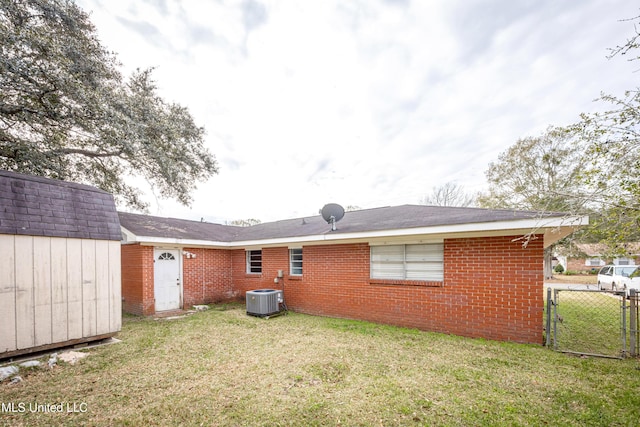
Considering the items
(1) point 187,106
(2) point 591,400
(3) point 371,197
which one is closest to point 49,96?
(1) point 187,106

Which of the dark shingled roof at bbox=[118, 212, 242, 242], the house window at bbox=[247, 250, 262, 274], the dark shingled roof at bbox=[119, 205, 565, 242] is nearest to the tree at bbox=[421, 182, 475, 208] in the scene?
the dark shingled roof at bbox=[119, 205, 565, 242]

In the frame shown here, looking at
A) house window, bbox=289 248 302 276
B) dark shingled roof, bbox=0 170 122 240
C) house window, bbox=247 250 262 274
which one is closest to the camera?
dark shingled roof, bbox=0 170 122 240

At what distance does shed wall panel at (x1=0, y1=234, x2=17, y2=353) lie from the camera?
14.9ft

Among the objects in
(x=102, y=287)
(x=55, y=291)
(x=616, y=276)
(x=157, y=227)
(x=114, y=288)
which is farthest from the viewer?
(x=616, y=276)

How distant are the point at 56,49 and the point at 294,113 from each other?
23.5 feet

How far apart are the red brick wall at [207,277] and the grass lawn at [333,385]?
4295 mm

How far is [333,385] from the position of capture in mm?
3867

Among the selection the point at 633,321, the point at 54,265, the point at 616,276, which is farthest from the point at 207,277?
the point at 616,276

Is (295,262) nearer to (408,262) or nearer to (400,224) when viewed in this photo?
(408,262)

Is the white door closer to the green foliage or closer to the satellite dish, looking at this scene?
the satellite dish

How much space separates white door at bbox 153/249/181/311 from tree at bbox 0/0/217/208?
8.06 ft

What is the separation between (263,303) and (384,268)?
3.99 meters

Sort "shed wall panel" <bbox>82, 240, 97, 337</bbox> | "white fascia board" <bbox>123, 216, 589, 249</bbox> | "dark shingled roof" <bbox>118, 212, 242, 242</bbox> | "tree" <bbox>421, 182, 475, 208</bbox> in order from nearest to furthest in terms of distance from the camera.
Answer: "white fascia board" <bbox>123, 216, 589, 249</bbox> → "shed wall panel" <bbox>82, 240, 97, 337</bbox> → "dark shingled roof" <bbox>118, 212, 242, 242</bbox> → "tree" <bbox>421, 182, 475, 208</bbox>

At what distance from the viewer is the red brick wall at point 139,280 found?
8927mm
